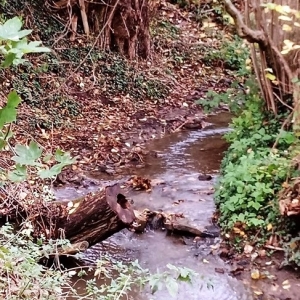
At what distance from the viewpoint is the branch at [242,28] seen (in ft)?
16.5

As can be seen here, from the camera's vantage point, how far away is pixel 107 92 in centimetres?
934

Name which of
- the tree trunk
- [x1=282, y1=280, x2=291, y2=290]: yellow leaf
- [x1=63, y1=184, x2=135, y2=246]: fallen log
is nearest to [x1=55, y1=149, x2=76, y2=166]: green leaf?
[x1=63, y1=184, x2=135, y2=246]: fallen log

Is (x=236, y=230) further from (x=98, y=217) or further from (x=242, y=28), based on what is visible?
(x=242, y=28)

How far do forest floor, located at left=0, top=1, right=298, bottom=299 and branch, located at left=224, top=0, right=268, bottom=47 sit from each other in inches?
104

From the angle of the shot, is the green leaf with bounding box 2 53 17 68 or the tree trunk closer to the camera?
the green leaf with bounding box 2 53 17 68

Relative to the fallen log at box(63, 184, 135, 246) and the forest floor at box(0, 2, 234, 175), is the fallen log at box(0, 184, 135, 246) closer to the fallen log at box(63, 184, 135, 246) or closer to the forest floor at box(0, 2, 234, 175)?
the fallen log at box(63, 184, 135, 246)

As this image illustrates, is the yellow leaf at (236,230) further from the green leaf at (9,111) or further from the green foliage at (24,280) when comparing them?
the green leaf at (9,111)

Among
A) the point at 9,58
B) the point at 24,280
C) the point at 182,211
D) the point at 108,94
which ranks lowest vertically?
the point at 182,211

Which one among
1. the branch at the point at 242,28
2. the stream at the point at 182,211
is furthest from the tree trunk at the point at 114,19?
the branch at the point at 242,28

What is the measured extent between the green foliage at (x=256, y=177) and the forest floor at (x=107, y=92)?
1.94 m

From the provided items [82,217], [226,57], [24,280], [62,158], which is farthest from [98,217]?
[226,57]

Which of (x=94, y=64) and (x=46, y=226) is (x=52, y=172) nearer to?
(x=46, y=226)

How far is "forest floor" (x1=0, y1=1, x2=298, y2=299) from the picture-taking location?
7383 millimetres

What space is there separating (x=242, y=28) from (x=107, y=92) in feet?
15.2
